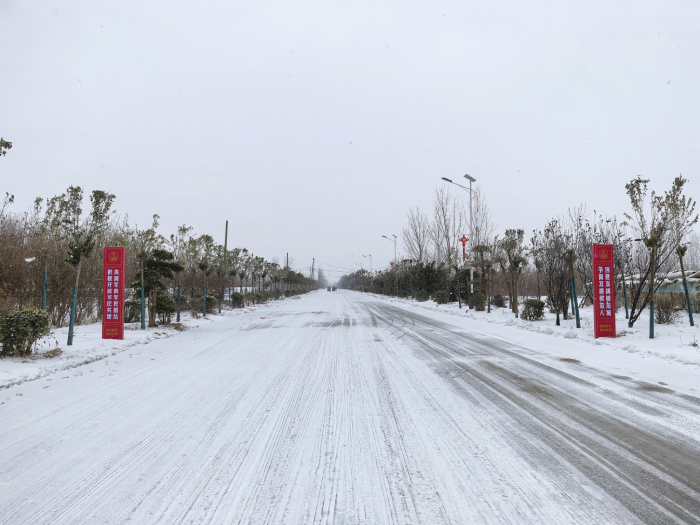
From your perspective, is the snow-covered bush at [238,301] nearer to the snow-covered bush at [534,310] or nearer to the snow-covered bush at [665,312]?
the snow-covered bush at [534,310]

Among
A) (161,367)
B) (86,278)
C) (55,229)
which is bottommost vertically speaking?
(161,367)

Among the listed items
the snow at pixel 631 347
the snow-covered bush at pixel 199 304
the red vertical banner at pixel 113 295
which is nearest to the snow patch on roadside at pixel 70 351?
the red vertical banner at pixel 113 295

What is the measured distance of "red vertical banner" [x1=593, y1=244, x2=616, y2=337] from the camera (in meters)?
11.2

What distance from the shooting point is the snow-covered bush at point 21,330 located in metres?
8.04

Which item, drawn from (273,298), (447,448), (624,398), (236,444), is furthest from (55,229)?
(273,298)

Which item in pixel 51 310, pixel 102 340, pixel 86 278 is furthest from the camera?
pixel 86 278

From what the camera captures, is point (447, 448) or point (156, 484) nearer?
point (156, 484)

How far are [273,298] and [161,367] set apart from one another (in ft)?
131

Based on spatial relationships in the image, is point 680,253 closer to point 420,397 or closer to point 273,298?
point 420,397

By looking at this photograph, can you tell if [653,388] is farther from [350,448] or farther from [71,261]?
[71,261]

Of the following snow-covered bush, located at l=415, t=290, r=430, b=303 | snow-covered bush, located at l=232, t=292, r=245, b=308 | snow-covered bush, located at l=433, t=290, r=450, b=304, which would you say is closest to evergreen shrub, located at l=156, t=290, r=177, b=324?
snow-covered bush, located at l=232, t=292, r=245, b=308

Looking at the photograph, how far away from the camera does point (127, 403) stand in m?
5.32

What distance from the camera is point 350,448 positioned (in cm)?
375

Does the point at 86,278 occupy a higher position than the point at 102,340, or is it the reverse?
the point at 86,278
